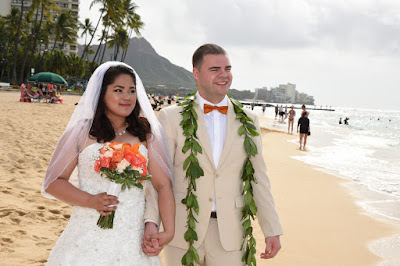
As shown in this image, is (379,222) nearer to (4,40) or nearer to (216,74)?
(216,74)

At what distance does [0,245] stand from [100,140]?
3.16 metres

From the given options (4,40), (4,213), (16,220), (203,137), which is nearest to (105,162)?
(203,137)

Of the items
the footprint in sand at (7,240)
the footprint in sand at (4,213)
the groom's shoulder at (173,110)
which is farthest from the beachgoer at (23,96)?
the groom's shoulder at (173,110)

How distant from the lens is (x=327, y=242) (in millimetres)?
6727

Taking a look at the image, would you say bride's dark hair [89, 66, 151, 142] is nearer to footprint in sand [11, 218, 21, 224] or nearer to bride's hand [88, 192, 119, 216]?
bride's hand [88, 192, 119, 216]

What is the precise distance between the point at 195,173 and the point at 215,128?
455 millimetres

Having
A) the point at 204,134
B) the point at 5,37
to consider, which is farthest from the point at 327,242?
the point at 5,37

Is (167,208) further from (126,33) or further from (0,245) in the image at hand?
(126,33)

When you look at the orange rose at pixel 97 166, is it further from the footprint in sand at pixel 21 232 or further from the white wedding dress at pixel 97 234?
the footprint in sand at pixel 21 232

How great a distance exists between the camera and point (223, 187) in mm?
3115

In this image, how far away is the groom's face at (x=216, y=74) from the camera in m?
3.09

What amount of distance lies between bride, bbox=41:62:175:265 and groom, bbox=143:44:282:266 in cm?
19

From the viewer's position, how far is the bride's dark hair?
2914 millimetres

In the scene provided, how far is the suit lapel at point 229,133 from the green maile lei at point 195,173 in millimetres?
43
